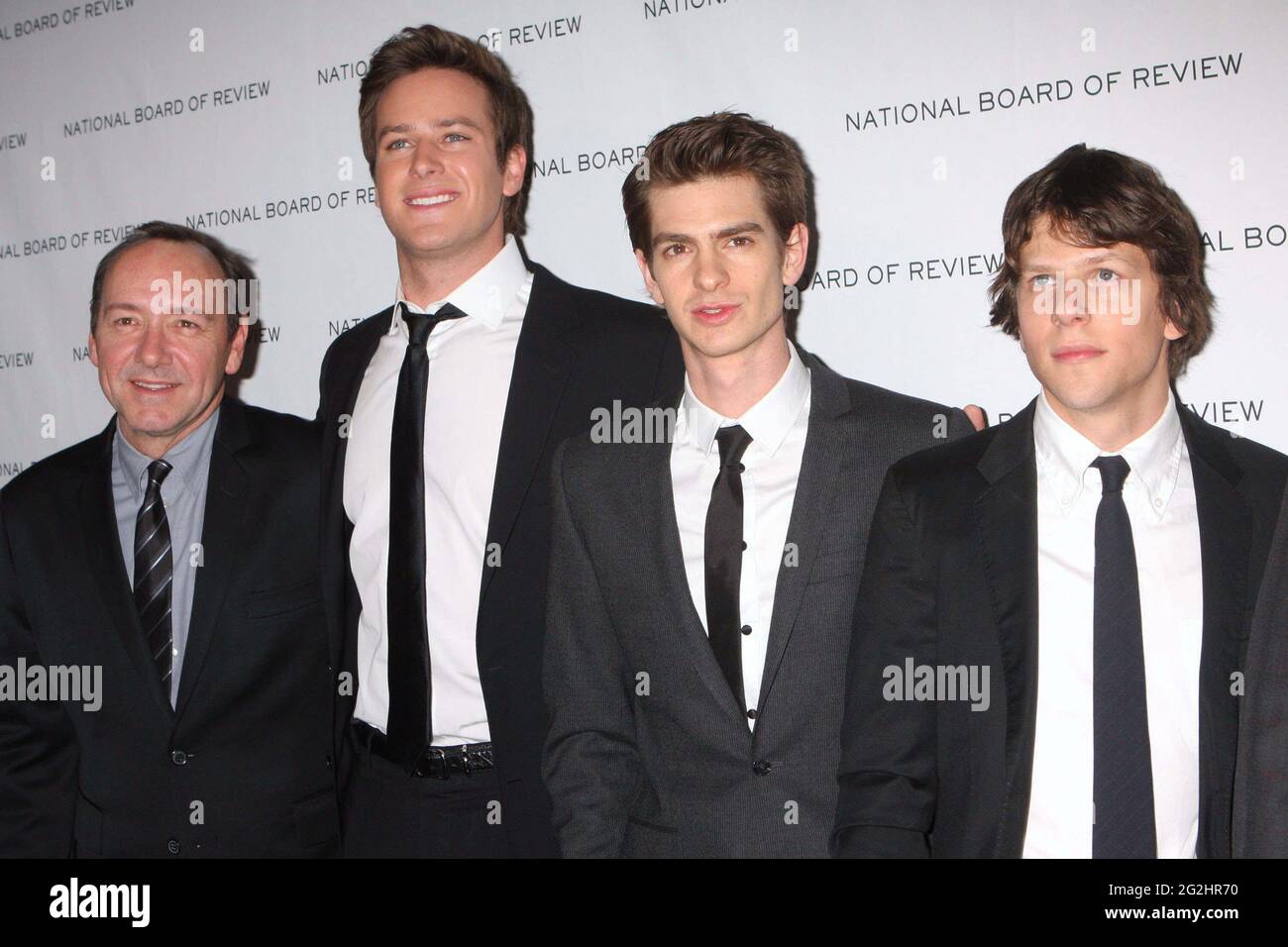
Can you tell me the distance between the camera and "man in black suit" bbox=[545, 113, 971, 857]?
207 centimetres

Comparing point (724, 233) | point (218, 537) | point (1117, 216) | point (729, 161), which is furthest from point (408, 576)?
point (1117, 216)

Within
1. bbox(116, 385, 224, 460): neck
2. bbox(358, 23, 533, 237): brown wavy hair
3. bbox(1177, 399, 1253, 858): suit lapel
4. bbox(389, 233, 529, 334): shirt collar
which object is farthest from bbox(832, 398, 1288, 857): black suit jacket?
bbox(116, 385, 224, 460): neck

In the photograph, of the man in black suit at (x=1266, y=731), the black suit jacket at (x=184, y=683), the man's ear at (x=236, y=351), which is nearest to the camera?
the man in black suit at (x=1266, y=731)

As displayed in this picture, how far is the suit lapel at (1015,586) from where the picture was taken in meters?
1.88

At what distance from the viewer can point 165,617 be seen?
8.58 ft

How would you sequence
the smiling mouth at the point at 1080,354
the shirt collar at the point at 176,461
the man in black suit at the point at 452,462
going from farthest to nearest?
the shirt collar at the point at 176,461, the man in black suit at the point at 452,462, the smiling mouth at the point at 1080,354

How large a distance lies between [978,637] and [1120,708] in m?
0.25

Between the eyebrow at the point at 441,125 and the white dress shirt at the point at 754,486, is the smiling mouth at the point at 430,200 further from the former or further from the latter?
the white dress shirt at the point at 754,486

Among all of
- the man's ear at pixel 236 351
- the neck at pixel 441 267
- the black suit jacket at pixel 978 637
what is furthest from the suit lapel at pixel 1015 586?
the man's ear at pixel 236 351

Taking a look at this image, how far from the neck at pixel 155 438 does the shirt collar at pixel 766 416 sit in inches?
52.5

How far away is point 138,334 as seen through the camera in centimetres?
281

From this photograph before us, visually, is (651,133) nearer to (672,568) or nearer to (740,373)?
(740,373)
